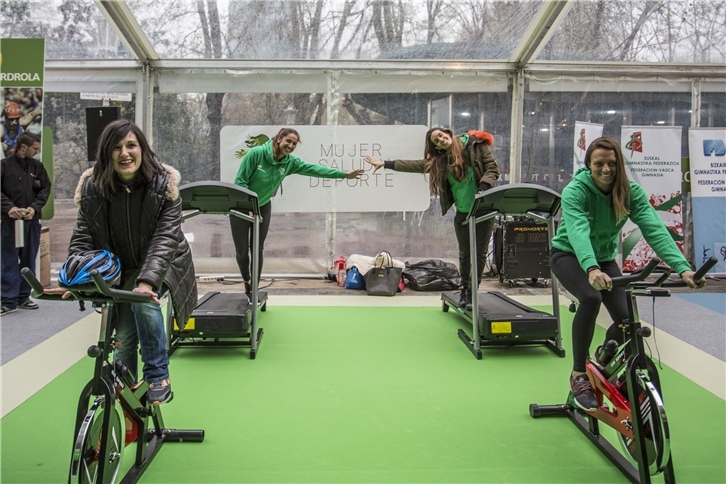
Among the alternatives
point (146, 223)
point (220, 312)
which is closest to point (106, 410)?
point (146, 223)

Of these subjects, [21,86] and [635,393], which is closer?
[635,393]

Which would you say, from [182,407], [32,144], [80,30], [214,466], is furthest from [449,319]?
[80,30]

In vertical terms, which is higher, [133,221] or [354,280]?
[133,221]

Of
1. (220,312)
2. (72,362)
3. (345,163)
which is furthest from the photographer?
(345,163)

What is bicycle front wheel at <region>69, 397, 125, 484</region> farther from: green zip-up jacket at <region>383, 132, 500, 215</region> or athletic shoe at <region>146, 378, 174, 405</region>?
green zip-up jacket at <region>383, 132, 500, 215</region>

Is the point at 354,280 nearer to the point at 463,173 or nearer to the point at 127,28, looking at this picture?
the point at 463,173

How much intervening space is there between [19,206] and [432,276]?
4.21m

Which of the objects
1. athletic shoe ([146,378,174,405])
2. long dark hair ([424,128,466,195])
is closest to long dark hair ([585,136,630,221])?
long dark hair ([424,128,466,195])

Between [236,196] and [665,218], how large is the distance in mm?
5342

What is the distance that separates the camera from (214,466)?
254 cm

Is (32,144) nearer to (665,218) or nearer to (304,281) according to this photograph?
(304,281)

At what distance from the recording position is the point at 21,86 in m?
5.36

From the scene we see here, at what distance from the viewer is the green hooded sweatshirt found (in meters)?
2.63

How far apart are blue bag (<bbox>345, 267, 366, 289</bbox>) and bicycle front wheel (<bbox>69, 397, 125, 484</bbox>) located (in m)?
4.49
